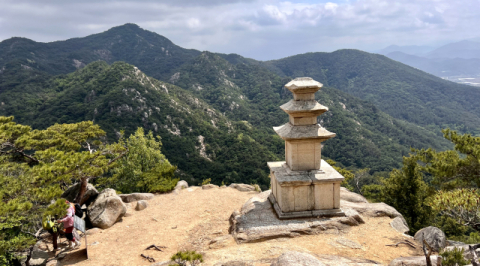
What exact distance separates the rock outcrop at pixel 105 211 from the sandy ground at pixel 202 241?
348 millimetres

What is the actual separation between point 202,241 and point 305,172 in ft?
17.6

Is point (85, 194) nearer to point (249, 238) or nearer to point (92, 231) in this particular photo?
point (92, 231)

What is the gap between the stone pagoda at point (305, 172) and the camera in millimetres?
11828

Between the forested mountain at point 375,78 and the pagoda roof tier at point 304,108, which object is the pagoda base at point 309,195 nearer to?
the pagoda roof tier at point 304,108

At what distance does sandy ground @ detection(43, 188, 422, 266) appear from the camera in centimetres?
933

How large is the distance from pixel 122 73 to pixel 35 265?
68839mm

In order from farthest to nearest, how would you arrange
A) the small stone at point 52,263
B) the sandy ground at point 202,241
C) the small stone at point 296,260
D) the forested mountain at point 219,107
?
the forested mountain at point 219,107
the small stone at point 52,263
the sandy ground at point 202,241
the small stone at point 296,260

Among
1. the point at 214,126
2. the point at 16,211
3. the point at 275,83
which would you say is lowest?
the point at 214,126

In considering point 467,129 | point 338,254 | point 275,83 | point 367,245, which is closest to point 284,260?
point 338,254

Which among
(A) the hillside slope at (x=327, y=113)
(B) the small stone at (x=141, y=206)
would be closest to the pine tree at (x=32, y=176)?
(B) the small stone at (x=141, y=206)

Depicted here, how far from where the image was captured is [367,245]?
396 inches

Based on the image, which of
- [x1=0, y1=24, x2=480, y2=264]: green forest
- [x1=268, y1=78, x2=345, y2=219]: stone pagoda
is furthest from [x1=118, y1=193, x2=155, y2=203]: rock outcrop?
[x1=268, y1=78, x2=345, y2=219]: stone pagoda

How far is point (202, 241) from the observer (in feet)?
37.1

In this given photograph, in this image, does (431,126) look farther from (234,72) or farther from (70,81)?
(70,81)
